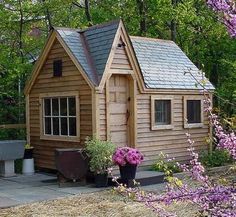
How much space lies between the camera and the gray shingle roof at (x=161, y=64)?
11723 millimetres

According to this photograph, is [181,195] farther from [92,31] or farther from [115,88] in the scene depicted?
[92,31]

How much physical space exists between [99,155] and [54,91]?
2670 mm

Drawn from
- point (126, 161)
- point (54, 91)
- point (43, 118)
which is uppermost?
point (54, 91)

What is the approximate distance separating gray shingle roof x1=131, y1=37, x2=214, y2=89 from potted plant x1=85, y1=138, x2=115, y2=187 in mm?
2318

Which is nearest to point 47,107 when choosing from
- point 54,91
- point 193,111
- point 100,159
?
point 54,91

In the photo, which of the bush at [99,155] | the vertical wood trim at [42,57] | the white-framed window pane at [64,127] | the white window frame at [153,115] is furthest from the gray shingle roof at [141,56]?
the white-framed window pane at [64,127]

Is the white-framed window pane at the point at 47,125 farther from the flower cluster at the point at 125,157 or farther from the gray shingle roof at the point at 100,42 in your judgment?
the flower cluster at the point at 125,157

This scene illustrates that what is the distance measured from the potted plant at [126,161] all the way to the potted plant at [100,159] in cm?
18

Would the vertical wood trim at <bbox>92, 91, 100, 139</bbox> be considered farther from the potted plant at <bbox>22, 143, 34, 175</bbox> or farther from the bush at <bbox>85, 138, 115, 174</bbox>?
the potted plant at <bbox>22, 143, 34, 175</bbox>

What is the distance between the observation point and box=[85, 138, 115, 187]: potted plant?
944 centimetres

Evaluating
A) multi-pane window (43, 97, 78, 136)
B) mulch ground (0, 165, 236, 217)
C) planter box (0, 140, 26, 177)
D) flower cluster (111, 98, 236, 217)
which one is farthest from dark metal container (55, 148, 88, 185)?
flower cluster (111, 98, 236, 217)

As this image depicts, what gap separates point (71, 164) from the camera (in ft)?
32.0

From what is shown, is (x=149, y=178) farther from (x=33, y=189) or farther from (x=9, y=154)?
(x=9, y=154)

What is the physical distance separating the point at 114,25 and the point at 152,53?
85.1 inches
